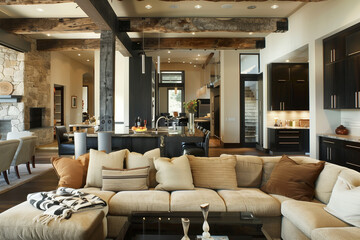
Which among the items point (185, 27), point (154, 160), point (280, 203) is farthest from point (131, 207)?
point (185, 27)

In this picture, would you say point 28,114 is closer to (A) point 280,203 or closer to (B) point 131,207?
(B) point 131,207

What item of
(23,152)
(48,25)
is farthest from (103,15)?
(23,152)

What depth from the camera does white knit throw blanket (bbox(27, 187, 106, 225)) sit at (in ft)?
6.92

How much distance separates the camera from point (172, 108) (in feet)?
47.2

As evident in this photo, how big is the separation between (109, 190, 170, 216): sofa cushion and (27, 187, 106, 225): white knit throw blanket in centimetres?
21

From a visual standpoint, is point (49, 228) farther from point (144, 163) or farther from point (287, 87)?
point (287, 87)

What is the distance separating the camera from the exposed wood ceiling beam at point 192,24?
6.37 m

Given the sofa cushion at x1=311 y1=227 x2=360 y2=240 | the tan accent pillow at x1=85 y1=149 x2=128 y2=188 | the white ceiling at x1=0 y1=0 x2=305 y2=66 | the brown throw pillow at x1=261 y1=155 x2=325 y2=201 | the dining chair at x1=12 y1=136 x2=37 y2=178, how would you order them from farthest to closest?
the white ceiling at x1=0 y1=0 x2=305 y2=66 → the dining chair at x1=12 y1=136 x2=37 y2=178 → the tan accent pillow at x1=85 y1=149 x2=128 y2=188 → the brown throw pillow at x1=261 y1=155 x2=325 y2=201 → the sofa cushion at x1=311 y1=227 x2=360 y2=240

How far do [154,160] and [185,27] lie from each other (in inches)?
173

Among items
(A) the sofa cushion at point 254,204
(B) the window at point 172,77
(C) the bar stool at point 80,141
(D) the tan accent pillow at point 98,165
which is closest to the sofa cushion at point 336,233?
(A) the sofa cushion at point 254,204

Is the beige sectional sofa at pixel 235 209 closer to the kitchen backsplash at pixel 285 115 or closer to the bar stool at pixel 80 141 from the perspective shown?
the bar stool at pixel 80 141

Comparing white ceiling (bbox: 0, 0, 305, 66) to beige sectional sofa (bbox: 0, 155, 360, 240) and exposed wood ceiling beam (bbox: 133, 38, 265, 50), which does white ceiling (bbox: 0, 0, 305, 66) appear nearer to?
exposed wood ceiling beam (bbox: 133, 38, 265, 50)

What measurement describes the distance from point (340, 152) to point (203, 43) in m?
5.13

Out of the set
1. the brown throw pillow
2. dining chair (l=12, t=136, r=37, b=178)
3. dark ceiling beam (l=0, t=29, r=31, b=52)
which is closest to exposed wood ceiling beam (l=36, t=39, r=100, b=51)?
dark ceiling beam (l=0, t=29, r=31, b=52)
